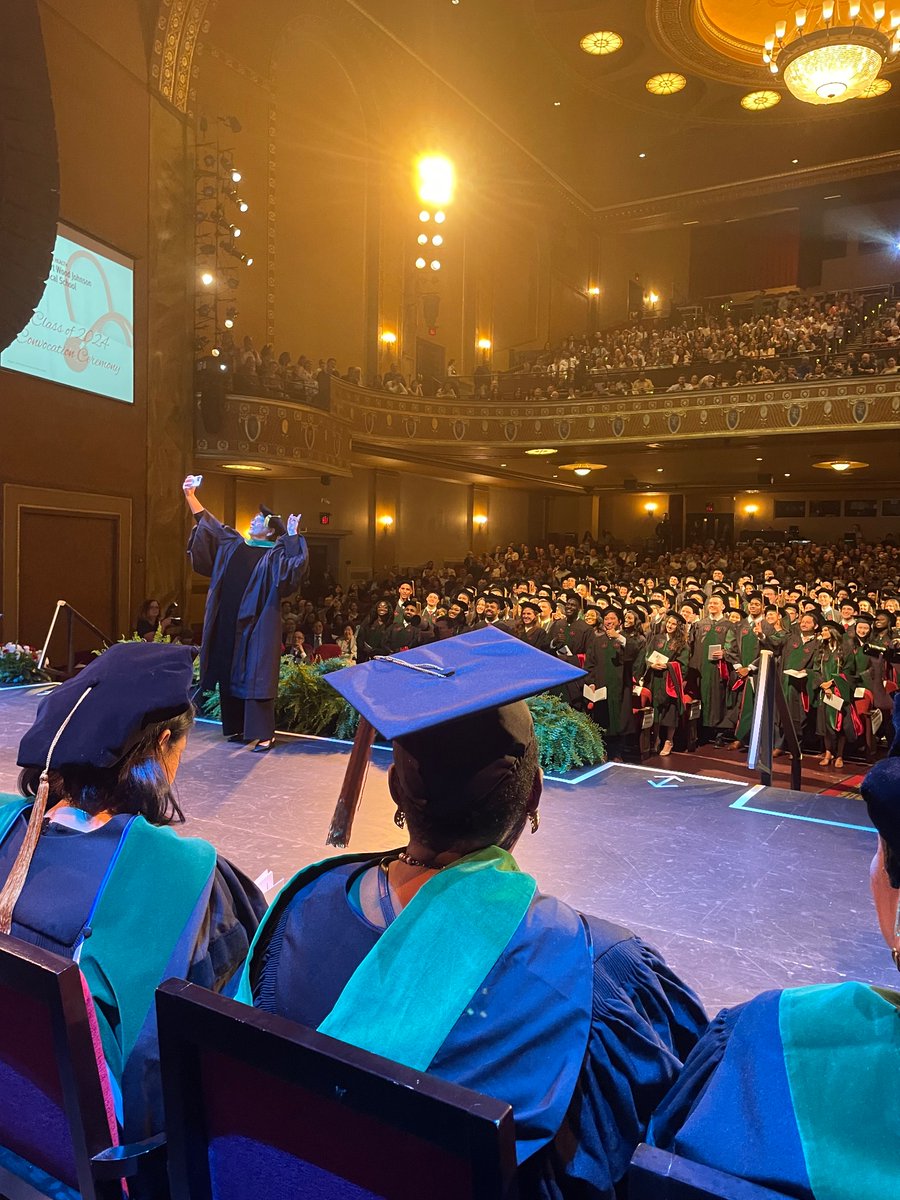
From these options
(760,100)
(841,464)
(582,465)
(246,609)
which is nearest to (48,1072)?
(246,609)

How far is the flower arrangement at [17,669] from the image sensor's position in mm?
8273

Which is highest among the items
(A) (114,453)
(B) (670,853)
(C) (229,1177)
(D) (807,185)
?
(D) (807,185)

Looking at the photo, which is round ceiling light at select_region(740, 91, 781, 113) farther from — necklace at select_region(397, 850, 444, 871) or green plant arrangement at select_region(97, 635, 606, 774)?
necklace at select_region(397, 850, 444, 871)

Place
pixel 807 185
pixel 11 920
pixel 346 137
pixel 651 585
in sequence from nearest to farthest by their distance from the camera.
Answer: pixel 11 920 → pixel 651 585 → pixel 346 137 → pixel 807 185

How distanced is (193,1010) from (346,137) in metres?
21.1

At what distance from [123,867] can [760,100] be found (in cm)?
2348

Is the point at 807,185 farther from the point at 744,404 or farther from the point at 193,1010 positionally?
the point at 193,1010

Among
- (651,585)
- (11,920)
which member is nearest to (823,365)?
(651,585)

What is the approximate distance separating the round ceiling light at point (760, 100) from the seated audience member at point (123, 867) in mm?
22861

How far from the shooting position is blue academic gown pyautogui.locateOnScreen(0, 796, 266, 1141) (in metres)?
1.44

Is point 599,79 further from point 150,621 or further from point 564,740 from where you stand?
point 564,740

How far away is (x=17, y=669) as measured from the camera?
329 inches

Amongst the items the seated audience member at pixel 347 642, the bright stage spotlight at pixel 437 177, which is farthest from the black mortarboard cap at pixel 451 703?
the bright stage spotlight at pixel 437 177

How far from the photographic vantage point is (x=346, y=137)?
62.4 ft
